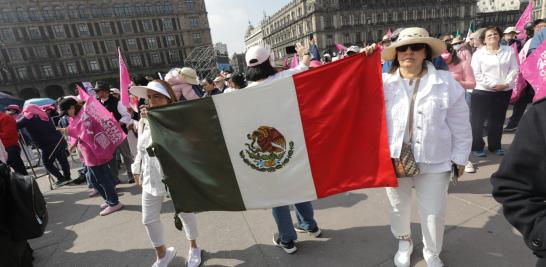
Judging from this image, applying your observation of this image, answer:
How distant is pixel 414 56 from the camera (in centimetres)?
209

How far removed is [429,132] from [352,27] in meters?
70.3

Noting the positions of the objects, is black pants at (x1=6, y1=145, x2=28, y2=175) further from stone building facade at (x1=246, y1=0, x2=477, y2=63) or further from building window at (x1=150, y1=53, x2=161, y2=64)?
stone building facade at (x1=246, y1=0, x2=477, y2=63)

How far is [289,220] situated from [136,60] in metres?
63.6

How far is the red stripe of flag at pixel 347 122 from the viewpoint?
7.54ft

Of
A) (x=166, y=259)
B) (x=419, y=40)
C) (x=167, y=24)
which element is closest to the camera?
(x=419, y=40)

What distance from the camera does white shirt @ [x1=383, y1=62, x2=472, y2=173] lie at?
201 cm

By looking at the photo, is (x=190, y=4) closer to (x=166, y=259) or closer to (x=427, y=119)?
(x=166, y=259)

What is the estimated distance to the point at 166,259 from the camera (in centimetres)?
292

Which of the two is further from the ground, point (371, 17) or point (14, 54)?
point (14, 54)

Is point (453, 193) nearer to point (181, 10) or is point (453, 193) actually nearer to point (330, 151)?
point (330, 151)

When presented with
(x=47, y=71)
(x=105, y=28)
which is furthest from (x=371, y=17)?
(x=47, y=71)

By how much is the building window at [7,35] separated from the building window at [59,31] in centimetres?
615

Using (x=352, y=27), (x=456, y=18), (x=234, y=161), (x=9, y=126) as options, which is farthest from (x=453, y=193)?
(x=456, y=18)

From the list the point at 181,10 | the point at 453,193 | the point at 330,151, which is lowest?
the point at 453,193
